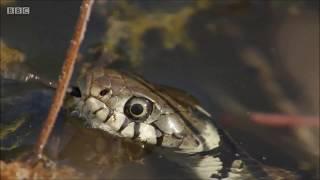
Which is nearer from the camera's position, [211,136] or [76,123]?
[76,123]

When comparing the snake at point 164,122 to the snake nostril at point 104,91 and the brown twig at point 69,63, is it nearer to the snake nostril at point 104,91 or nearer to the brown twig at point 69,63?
the snake nostril at point 104,91

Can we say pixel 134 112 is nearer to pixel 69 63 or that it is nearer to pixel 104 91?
pixel 104 91

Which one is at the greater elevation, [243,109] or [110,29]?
[110,29]

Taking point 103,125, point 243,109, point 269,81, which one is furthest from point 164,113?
point 269,81

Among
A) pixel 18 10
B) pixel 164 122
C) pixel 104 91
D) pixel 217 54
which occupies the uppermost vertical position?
pixel 18 10

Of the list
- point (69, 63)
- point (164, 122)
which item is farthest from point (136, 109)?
point (69, 63)

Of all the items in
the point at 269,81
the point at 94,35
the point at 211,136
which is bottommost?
the point at 211,136

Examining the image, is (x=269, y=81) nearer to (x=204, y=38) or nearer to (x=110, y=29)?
(x=204, y=38)

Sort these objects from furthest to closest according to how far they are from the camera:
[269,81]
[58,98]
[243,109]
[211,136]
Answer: [269,81], [243,109], [211,136], [58,98]
